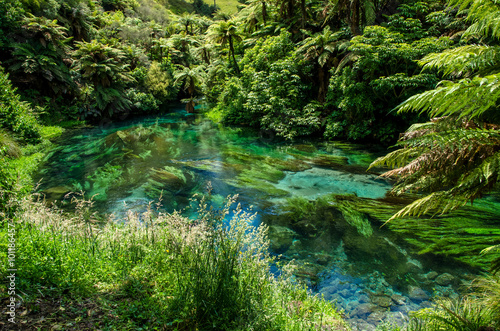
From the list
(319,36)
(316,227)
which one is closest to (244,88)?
(319,36)

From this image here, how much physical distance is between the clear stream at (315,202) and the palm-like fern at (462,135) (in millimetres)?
A: 2475

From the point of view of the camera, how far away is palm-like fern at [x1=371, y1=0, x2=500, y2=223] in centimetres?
208

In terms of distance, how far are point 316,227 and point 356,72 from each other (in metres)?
9.99

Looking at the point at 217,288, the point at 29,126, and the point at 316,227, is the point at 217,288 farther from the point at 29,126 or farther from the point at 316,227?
Result: the point at 29,126

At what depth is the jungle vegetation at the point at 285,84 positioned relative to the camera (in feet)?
8.73

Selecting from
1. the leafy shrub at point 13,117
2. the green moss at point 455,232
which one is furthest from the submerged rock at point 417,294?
the leafy shrub at point 13,117

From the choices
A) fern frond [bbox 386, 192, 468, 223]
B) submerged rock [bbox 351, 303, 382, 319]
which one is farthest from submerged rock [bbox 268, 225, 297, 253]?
fern frond [bbox 386, 192, 468, 223]

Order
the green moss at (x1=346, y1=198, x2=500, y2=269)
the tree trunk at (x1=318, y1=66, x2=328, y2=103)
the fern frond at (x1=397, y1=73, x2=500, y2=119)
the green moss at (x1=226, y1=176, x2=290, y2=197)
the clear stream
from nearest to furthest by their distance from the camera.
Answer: the fern frond at (x1=397, y1=73, x2=500, y2=119), the clear stream, the green moss at (x1=346, y1=198, x2=500, y2=269), the green moss at (x1=226, y1=176, x2=290, y2=197), the tree trunk at (x1=318, y1=66, x2=328, y2=103)

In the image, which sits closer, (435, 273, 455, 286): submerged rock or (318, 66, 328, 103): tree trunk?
(435, 273, 455, 286): submerged rock

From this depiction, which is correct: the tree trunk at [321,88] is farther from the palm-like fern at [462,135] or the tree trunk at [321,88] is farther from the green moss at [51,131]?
the green moss at [51,131]

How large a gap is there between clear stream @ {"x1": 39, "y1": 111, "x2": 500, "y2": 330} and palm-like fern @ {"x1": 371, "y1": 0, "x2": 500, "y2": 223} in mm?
2475

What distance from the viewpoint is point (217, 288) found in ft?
8.75

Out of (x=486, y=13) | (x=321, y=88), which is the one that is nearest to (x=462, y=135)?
(x=486, y=13)

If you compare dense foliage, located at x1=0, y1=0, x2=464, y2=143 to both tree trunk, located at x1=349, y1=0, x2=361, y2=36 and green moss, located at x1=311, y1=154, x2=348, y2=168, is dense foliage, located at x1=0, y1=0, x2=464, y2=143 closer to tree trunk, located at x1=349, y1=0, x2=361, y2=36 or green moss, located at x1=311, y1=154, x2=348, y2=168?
tree trunk, located at x1=349, y1=0, x2=361, y2=36
